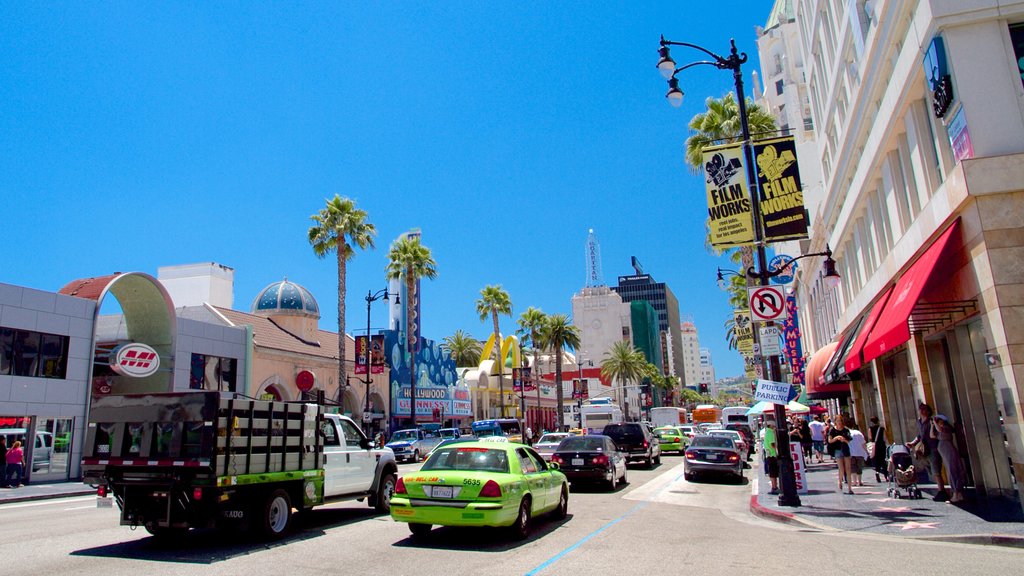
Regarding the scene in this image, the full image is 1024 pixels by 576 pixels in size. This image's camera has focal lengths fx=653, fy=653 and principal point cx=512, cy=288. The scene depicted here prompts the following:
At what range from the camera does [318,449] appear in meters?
10.8

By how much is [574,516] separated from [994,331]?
779cm

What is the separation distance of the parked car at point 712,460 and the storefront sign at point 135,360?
21965 mm

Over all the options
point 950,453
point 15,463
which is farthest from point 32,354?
point 950,453

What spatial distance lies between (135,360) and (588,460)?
782 inches

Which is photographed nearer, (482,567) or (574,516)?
(482,567)

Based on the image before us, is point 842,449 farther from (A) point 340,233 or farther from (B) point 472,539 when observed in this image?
(A) point 340,233

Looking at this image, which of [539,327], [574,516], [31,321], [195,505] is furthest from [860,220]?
[539,327]

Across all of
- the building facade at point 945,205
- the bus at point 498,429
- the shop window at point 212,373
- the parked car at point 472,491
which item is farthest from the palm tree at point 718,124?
the shop window at point 212,373

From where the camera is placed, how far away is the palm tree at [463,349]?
8206cm

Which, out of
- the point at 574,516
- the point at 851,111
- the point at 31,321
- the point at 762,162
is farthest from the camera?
the point at 31,321

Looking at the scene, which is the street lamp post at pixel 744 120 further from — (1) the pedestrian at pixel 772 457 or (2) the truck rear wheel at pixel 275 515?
(2) the truck rear wheel at pixel 275 515

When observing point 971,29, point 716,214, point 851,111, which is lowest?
point 716,214

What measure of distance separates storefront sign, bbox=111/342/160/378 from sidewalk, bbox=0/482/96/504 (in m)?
4.96

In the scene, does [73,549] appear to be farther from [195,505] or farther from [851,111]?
[851,111]
